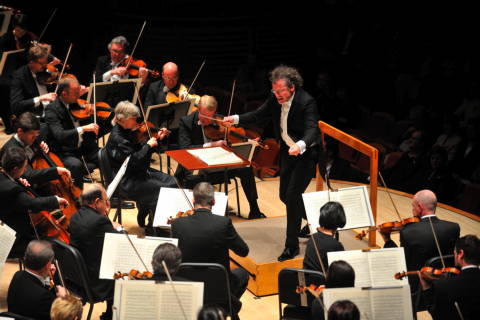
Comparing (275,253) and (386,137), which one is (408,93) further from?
(275,253)

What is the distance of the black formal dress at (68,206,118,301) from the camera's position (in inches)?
178

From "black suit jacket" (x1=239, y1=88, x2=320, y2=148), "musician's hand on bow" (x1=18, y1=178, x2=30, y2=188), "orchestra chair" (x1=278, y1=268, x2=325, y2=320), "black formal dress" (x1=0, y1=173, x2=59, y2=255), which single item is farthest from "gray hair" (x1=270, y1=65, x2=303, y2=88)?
"musician's hand on bow" (x1=18, y1=178, x2=30, y2=188)

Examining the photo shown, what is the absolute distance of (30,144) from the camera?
5672mm

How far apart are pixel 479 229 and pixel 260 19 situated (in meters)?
5.70

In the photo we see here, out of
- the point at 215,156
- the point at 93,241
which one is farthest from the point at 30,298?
the point at 215,156

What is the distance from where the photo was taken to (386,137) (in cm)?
848

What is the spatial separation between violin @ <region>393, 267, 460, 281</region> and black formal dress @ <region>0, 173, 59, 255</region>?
238 cm

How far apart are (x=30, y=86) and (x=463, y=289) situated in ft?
16.0

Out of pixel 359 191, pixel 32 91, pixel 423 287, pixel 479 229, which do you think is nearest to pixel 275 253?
pixel 359 191

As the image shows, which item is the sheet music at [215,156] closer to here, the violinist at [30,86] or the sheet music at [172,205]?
the sheet music at [172,205]

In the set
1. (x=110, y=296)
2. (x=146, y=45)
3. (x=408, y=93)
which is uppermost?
(x=146, y=45)

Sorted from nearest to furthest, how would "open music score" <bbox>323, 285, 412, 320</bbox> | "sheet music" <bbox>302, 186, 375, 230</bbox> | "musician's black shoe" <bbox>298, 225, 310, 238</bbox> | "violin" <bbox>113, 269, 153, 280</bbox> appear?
"open music score" <bbox>323, 285, 412, 320</bbox> < "violin" <bbox>113, 269, 153, 280</bbox> < "sheet music" <bbox>302, 186, 375, 230</bbox> < "musician's black shoe" <bbox>298, 225, 310, 238</bbox>

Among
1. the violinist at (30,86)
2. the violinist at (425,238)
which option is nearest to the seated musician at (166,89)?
the violinist at (30,86)

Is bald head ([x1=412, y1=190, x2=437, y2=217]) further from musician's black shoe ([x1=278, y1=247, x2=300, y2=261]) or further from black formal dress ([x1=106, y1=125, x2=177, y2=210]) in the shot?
black formal dress ([x1=106, y1=125, x2=177, y2=210])
